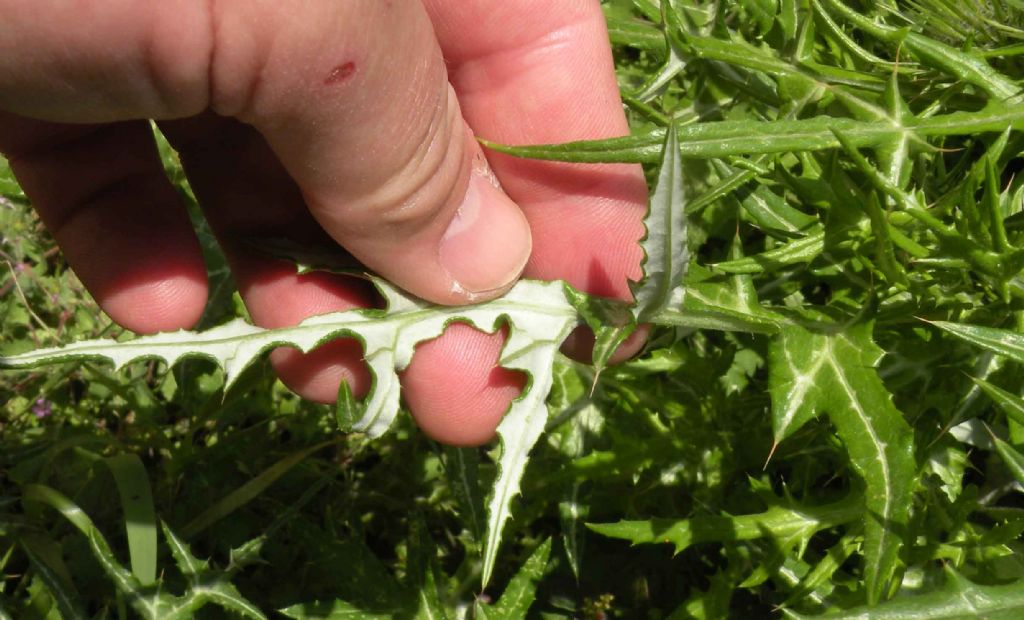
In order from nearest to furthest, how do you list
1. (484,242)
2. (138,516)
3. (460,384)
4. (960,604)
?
(960,604) → (484,242) → (460,384) → (138,516)

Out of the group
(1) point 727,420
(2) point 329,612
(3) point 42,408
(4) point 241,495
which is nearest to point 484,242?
(1) point 727,420

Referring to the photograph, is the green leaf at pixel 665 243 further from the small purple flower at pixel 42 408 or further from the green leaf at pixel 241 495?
the small purple flower at pixel 42 408

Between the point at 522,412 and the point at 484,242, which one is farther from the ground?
the point at 484,242

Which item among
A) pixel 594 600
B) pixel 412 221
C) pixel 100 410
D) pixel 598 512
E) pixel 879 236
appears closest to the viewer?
pixel 879 236

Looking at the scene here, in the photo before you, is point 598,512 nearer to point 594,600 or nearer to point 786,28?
point 594,600

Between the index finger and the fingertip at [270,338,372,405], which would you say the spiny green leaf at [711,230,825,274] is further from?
the fingertip at [270,338,372,405]

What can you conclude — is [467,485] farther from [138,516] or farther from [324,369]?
[138,516]

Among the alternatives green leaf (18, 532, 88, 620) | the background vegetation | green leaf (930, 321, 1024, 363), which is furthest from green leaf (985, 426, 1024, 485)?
green leaf (18, 532, 88, 620)

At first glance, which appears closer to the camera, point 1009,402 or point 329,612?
point 1009,402

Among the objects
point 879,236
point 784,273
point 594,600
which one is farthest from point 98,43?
point 594,600
